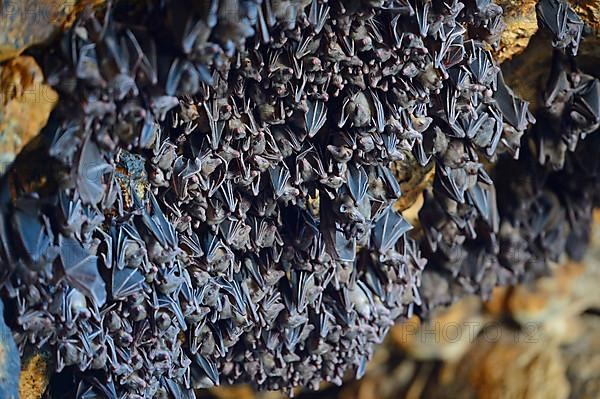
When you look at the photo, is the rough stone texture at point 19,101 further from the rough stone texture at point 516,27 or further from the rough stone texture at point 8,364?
the rough stone texture at point 516,27

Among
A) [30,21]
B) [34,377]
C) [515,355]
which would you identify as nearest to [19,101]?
[30,21]

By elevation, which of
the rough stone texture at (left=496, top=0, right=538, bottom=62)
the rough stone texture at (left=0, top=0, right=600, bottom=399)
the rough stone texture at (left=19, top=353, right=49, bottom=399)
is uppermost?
the rough stone texture at (left=496, top=0, right=538, bottom=62)

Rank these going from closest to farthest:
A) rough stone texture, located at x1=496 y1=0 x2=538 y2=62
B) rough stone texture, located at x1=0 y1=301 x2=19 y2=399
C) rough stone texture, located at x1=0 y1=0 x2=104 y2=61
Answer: rough stone texture, located at x1=0 y1=0 x2=104 y2=61 < rough stone texture, located at x1=0 y1=301 x2=19 y2=399 < rough stone texture, located at x1=496 y1=0 x2=538 y2=62

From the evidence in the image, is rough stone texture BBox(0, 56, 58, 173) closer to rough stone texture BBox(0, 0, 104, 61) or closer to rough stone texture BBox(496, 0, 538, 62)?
rough stone texture BBox(0, 0, 104, 61)

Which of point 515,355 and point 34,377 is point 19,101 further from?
point 515,355

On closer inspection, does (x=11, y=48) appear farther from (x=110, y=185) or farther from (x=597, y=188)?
(x=597, y=188)

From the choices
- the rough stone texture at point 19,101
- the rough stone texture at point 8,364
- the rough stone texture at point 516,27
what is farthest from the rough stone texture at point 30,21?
the rough stone texture at point 516,27

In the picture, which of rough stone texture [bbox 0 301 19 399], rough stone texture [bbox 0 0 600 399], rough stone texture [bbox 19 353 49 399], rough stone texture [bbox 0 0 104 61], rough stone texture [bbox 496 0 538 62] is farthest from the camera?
rough stone texture [bbox 0 0 600 399]

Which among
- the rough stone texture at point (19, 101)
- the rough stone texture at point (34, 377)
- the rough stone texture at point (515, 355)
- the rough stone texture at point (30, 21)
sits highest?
the rough stone texture at point (30, 21)

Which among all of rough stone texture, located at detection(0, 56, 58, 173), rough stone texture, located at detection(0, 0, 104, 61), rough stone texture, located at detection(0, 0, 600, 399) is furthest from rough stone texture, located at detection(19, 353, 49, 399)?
rough stone texture, located at detection(0, 0, 600, 399)

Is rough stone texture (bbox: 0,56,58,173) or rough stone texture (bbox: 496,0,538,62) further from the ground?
rough stone texture (bbox: 0,56,58,173)

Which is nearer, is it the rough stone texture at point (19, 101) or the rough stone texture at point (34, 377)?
the rough stone texture at point (19, 101)

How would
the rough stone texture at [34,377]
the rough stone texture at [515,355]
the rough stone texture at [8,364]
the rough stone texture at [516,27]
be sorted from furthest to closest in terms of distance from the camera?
1. the rough stone texture at [515,355]
2. the rough stone texture at [516,27]
3. the rough stone texture at [34,377]
4. the rough stone texture at [8,364]

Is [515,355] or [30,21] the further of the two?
[515,355]
